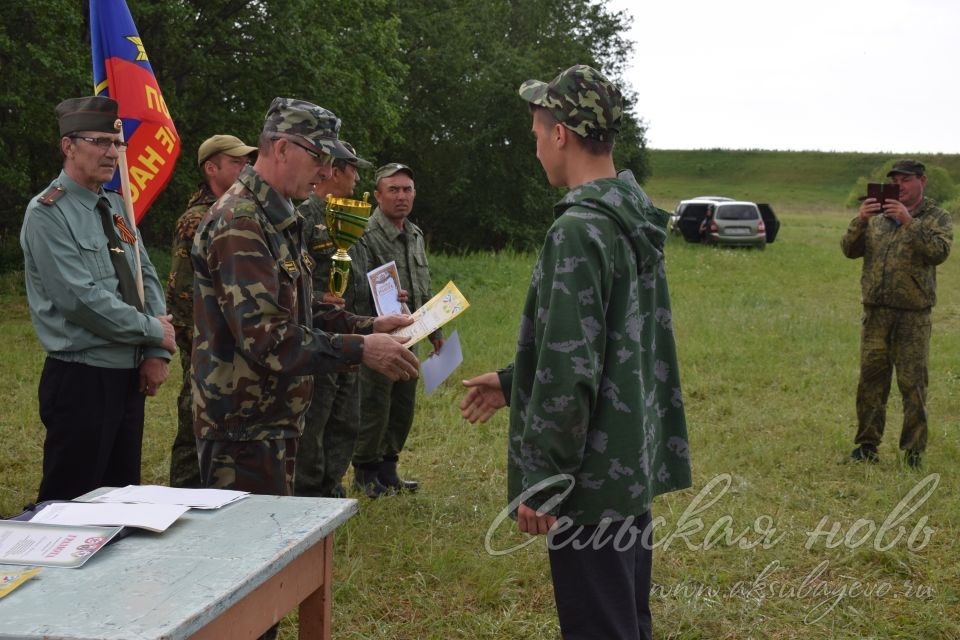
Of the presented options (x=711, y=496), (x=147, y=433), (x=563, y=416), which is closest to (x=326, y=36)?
(x=147, y=433)

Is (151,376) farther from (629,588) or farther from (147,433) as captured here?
(147,433)

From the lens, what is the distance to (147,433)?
6730mm

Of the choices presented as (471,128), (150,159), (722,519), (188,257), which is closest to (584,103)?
(188,257)

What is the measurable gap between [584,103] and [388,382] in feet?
10.4

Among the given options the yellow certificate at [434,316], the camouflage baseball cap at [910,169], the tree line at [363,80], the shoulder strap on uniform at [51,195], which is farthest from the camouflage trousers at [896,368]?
the tree line at [363,80]

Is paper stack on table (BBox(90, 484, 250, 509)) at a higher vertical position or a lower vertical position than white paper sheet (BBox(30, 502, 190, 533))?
lower

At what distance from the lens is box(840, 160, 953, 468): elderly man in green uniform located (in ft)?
20.0

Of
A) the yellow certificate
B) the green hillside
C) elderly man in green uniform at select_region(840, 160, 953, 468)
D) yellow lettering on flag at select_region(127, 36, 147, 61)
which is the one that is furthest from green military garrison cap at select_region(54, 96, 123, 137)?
the green hillside

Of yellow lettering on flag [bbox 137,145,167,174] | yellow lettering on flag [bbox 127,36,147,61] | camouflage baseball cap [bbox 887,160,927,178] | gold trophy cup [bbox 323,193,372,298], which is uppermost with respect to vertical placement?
yellow lettering on flag [bbox 127,36,147,61]

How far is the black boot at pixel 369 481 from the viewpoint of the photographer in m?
5.55

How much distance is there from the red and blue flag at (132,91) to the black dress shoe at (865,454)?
4943 mm

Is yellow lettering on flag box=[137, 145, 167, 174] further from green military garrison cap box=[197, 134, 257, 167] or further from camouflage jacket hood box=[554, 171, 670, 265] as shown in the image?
camouflage jacket hood box=[554, 171, 670, 265]

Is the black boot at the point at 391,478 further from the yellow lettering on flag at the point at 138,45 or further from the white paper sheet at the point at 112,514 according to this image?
the white paper sheet at the point at 112,514

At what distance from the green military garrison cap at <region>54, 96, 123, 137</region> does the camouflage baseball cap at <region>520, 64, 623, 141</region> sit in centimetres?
208
